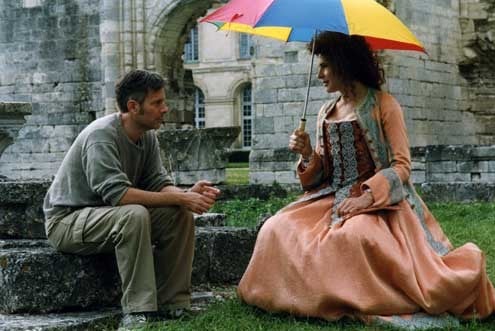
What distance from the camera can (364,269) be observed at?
15.2 feet

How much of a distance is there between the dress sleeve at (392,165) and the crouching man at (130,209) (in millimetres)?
816

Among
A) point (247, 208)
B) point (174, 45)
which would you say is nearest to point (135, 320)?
point (247, 208)

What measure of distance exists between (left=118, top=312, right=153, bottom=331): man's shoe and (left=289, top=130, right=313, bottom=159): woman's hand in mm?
1174

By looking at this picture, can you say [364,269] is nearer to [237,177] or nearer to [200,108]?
[237,177]

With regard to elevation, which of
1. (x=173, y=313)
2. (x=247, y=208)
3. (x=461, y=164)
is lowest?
(x=247, y=208)

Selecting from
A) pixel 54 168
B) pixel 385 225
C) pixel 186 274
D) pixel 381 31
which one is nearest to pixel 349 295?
pixel 385 225

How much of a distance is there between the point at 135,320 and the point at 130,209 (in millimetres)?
528

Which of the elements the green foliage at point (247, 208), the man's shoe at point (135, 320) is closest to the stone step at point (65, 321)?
the man's shoe at point (135, 320)

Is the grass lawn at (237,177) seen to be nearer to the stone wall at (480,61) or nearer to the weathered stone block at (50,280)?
the stone wall at (480,61)

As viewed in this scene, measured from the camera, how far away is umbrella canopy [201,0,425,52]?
486cm

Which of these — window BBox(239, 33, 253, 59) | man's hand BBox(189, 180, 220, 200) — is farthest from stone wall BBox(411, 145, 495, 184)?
window BBox(239, 33, 253, 59)

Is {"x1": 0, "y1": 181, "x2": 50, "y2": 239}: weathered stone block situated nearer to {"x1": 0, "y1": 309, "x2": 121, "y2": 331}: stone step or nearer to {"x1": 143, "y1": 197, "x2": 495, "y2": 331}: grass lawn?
{"x1": 0, "y1": 309, "x2": 121, "y2": 331}: stone step

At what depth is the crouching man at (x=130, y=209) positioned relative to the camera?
4.75 m

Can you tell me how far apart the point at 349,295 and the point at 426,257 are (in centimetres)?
45
